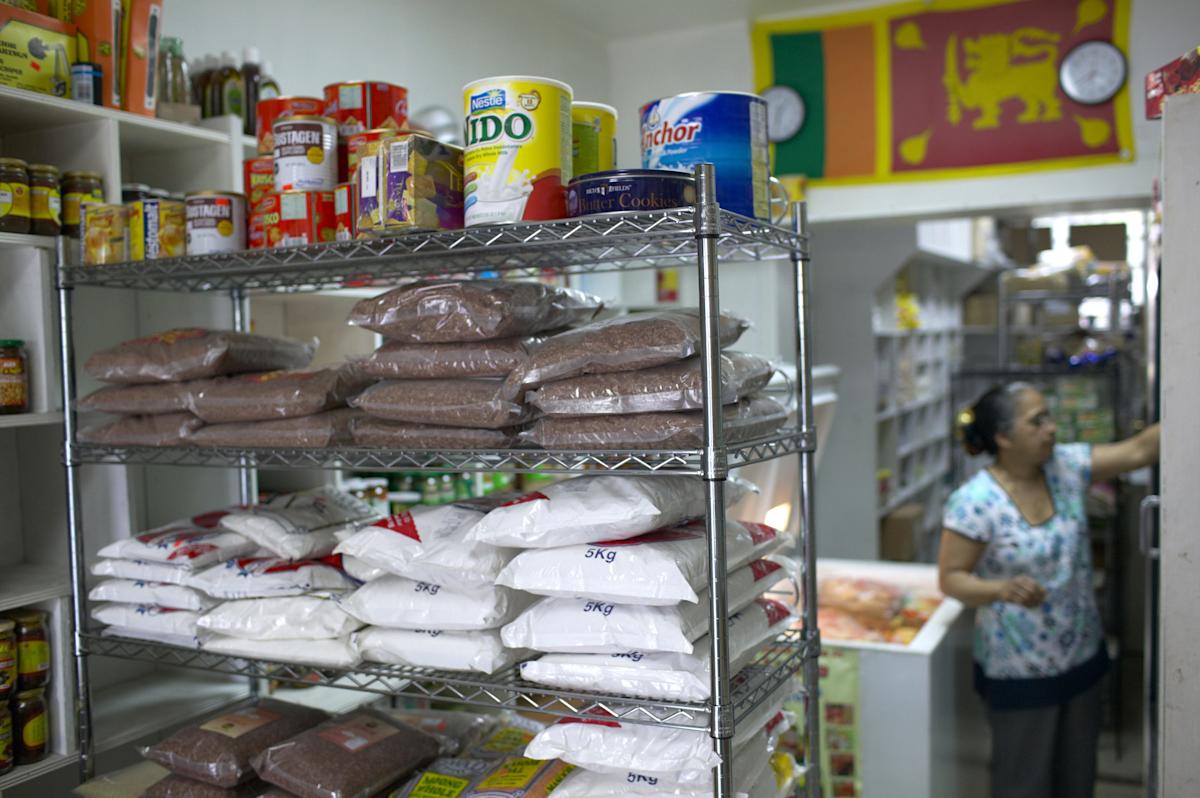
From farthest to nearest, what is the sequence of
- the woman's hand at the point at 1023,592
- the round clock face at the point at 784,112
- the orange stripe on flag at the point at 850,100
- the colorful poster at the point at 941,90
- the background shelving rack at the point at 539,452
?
the round clock face at the point at 784,112 < the orange stripe on flag at the point at 850,100 < the colorful poster at the point at 941,90 < the woman's hand at the point at 1023,592 < the background shelving rack at the point at 539,452

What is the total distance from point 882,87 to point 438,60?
200 cm

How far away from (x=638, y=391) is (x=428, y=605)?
21.5 inches

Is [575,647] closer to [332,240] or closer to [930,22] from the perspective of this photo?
[332,240]

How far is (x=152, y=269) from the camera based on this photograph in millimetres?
1997

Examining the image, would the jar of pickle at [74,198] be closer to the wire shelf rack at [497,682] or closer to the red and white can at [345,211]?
the red and white can at [345,211]

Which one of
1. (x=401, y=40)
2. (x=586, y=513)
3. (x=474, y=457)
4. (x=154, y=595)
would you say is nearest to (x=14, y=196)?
(x=154, y=595)

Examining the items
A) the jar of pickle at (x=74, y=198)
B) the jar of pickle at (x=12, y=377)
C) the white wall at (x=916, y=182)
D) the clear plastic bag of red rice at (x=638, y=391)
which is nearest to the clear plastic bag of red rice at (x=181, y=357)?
the jar of pickle at (x=12, y=377)

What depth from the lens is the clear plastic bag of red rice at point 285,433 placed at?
6.29 ft

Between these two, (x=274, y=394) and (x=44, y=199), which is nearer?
(x=274, y=394)

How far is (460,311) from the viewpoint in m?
1.76

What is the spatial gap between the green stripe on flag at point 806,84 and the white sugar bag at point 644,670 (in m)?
3.34

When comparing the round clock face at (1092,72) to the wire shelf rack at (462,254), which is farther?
the round clock face at (1092,72)

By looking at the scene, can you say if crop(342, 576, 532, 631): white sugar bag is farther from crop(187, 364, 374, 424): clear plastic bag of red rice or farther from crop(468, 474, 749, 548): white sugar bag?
crop(187, 364, 374, 424): clear plastic bag of red rice

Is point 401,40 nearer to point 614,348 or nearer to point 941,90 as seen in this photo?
point 941,90
